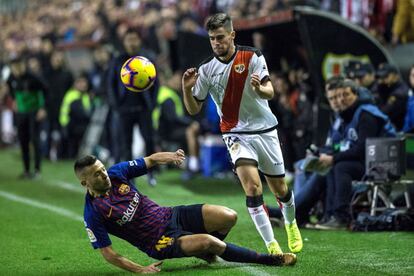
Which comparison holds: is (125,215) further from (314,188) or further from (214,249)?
(314,188)

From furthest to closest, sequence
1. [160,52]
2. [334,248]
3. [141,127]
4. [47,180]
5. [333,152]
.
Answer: [160,52] → [47,180] → [141,127] → [333,152] → [334,248]

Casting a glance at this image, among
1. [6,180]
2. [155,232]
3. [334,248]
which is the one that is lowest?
[6,180]

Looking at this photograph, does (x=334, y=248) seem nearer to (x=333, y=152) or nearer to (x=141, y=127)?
(x=333, y=152)

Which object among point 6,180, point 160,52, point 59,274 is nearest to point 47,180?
point 6,180

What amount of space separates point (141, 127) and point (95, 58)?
7.72m

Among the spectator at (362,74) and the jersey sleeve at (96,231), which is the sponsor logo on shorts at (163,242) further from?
the spectator at (362,74)

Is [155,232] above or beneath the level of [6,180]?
above

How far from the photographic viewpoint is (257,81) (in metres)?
7.44

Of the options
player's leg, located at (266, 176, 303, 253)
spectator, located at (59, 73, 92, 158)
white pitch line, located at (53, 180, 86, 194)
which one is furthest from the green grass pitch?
spectator, located at (59, 73, 92, 158)

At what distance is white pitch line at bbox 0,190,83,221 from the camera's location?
1128cm

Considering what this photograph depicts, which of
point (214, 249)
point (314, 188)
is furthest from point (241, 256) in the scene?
point (314, 188)

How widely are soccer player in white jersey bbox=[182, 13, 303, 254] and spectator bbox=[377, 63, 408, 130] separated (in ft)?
13.5

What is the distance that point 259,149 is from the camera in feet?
26.1

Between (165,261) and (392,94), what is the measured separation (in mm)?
5087
